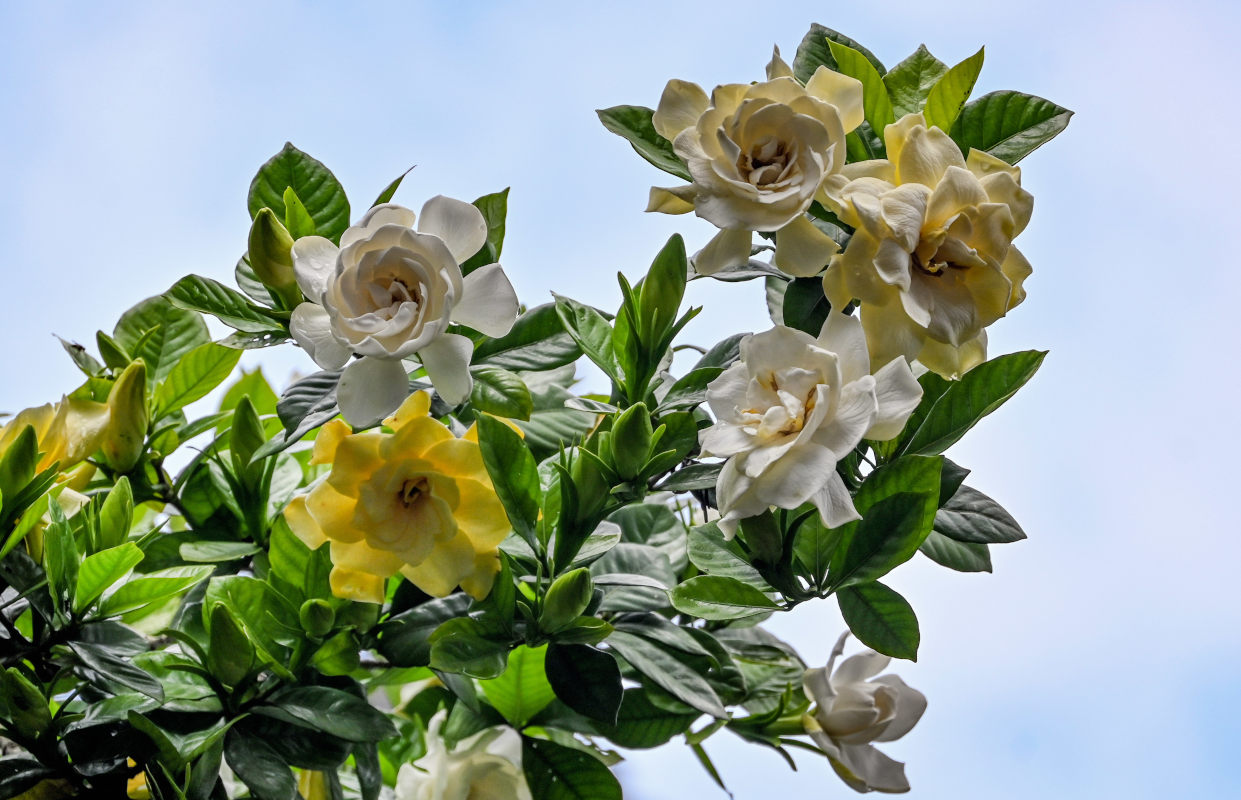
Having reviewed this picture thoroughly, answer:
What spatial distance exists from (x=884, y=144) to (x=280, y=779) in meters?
0.53

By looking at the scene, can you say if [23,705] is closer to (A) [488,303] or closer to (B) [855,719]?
(A) [488,303]

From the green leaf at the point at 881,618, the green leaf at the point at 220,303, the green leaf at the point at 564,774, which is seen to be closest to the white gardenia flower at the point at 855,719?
the green leaf at the point at 564,774

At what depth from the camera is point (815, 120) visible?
0.56 meters

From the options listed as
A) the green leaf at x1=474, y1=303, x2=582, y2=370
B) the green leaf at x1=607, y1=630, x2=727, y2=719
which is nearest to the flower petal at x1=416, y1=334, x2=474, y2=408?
the green leaf at x1=474, y1=303, x2=582, y2=370

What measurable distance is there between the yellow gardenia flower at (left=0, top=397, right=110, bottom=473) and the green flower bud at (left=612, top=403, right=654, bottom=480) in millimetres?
432

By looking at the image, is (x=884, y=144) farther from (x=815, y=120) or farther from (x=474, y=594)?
(x=474, y=594)

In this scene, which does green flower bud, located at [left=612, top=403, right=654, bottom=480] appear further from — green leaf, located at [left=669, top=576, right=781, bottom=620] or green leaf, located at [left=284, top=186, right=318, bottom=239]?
green leaf, located at [left=284, top=186, right=318, bottom=239]

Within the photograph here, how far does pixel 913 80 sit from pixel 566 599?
373 mm

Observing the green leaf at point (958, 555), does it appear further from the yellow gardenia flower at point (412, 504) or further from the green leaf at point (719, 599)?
the yellow gardenia flower at point (412, 504)

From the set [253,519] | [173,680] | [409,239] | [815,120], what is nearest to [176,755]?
[173,680]

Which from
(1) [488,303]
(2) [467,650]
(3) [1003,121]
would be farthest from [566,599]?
(3) [1003,121]

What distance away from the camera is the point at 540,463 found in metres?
0.78

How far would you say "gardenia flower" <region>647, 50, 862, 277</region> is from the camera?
562 mm

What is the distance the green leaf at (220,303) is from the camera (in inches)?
27.0
